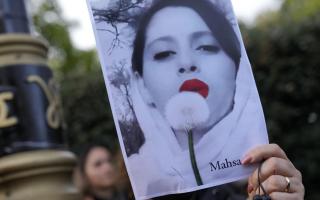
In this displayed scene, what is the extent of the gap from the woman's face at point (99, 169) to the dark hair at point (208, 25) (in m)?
3.11

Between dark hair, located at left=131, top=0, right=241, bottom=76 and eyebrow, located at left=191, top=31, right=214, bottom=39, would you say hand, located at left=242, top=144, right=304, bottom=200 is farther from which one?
eyebrow, located at left=191, top=31, right=214, bottom=39

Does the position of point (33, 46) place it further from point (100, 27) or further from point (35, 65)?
point (100, 27)

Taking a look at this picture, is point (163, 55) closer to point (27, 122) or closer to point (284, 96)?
point (27, 122)

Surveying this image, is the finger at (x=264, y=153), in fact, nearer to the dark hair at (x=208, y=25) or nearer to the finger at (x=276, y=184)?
the finger at (x=276, y=184)

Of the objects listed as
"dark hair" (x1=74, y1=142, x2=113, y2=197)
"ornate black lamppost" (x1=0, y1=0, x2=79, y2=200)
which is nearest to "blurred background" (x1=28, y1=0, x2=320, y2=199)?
"dark hair" (x1=74, y1=142, x2=113, y2=197)

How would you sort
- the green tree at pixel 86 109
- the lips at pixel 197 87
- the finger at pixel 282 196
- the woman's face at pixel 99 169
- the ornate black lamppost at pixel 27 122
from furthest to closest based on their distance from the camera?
1. the green tree at pixel 86 109
2. the woman's face at pixel 99 169
3. the ornate black lamppost at pixel 27 122
4. the lips at pixel 197 87
5. the finger at pixel 282 196

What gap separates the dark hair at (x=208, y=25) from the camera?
192 centimetres

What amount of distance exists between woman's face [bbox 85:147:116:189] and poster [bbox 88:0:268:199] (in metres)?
3.12

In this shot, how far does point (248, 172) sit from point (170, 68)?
384 mm

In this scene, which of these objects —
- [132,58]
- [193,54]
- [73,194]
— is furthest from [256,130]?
[73,194]

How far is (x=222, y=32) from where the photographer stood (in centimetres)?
194

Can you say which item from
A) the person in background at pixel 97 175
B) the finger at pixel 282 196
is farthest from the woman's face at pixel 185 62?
the person in background at pixel 97 175

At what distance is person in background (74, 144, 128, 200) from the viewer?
4.86m

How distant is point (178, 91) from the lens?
1887 mm
